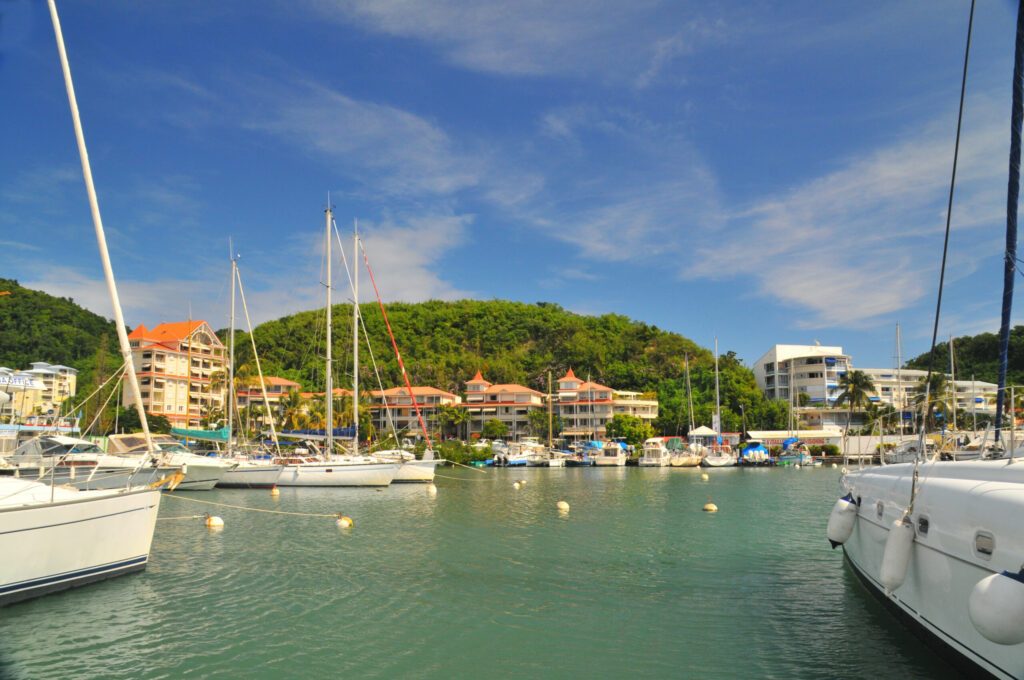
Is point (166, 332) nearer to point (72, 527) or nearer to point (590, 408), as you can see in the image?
point (590, 408)

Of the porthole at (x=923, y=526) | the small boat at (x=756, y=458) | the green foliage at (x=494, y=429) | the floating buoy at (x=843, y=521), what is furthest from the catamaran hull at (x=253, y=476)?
the green foliage at (x=494, y=429)

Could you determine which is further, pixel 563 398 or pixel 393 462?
pixel 563 398

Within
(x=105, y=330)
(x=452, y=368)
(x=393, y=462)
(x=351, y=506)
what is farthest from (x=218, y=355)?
(x=351, y=506)

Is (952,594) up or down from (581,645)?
up

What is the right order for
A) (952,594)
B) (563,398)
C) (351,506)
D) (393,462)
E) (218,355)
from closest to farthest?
(952,594) → (351,506) → (393,462) → (563,398) → (218,355)

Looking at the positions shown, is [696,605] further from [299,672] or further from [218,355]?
[218,355]

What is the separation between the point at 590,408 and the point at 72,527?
9324 cm

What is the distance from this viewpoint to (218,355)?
11669 centimetres

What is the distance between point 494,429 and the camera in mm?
98625

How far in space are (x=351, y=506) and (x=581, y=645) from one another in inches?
887

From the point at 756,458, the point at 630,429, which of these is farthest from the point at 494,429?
the point at 756,458

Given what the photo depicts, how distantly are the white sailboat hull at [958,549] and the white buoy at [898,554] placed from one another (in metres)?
0.13

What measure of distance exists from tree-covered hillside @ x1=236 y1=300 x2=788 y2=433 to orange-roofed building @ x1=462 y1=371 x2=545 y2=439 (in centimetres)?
993

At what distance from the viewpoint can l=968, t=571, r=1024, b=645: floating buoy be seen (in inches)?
245
